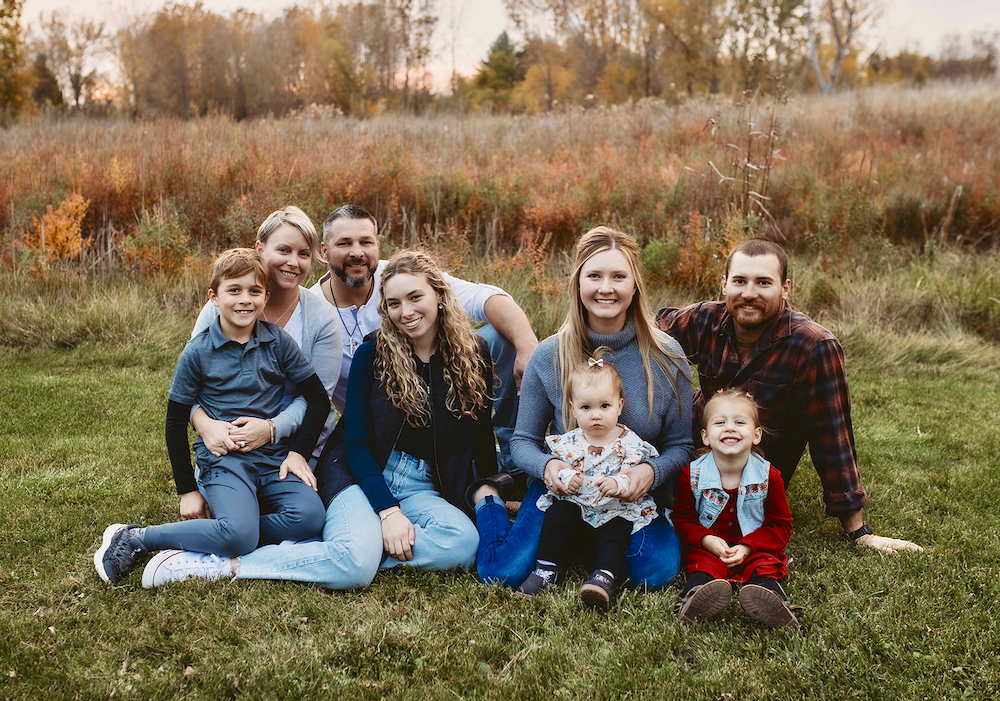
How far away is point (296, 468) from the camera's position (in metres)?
3.01

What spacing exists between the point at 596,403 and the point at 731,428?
508 mm

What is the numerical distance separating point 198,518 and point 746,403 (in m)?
2.21

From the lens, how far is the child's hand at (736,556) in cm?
268

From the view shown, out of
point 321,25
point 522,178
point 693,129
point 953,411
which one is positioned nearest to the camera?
point 953,411

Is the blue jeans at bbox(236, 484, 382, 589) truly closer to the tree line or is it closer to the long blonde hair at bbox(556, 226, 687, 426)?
Answer: the long blonde hair at bbox(556, 226, 687, 426)

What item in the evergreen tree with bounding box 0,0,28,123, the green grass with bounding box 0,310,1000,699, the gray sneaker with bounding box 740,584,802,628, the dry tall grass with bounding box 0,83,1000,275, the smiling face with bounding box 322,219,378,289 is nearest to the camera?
the green grass with bounding box 0,310,1000,699

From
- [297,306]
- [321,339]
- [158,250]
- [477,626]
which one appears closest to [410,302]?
[321,339]

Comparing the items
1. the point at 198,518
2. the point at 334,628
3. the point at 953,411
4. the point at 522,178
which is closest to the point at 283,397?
the point at 198,518

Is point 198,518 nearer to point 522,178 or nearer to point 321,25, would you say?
point 522,178

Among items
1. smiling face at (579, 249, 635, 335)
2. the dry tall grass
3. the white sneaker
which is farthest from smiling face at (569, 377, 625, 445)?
the dry tall grass

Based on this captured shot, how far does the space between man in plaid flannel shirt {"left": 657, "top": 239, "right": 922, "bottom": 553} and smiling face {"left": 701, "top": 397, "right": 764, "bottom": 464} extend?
0.40 metres

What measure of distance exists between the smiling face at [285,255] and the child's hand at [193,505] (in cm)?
96

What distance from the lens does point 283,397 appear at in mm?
3096

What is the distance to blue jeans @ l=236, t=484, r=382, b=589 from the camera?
9.02 feet
